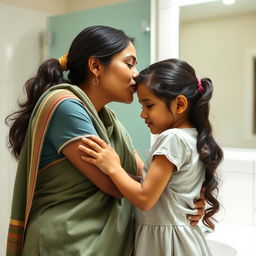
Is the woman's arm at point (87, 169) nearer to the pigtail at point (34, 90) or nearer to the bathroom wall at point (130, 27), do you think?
the pigtail at point (34, 90)

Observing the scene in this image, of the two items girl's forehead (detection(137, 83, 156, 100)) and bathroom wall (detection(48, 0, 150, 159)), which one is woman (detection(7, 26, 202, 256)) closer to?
girl's forehead (detection(137, 83, 156, 100))

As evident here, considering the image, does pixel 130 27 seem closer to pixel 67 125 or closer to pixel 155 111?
pixel 155 111

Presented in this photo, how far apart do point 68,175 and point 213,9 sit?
96 cm

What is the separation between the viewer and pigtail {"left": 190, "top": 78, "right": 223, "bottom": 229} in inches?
36.1

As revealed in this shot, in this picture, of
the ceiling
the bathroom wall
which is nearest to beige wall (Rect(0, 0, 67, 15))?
the bathroom wall

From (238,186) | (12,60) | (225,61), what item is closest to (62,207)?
(238,186)

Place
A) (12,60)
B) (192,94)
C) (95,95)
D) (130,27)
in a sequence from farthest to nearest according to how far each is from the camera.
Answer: (12,60) → (130,27) → (95,95) → (192,94)

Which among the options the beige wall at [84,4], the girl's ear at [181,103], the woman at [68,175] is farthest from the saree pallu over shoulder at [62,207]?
the beige wall at [84,4]

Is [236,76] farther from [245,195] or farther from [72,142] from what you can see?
[72,142]

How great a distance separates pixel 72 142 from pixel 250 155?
2.66 feet

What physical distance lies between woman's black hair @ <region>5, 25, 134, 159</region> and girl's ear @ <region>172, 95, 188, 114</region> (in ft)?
0.73

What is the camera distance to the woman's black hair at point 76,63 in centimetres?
99

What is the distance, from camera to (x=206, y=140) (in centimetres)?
93

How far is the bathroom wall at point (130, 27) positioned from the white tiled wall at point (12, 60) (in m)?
0.23
